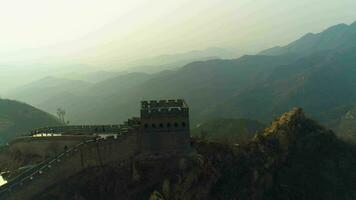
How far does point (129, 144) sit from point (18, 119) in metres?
141

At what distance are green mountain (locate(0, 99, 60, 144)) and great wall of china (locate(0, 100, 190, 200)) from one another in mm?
119016

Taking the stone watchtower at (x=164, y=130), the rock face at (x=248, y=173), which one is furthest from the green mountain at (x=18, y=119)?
the stone watchtower at (x=164, y=130)

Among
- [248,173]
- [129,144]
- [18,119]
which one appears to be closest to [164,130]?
[129,144]

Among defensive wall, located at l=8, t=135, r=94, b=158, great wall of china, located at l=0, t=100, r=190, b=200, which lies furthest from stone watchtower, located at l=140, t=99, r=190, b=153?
defensive wall, located at l=8, t=135, r=94, b=158

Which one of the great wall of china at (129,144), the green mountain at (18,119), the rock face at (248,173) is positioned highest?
the green mountain at (18,119)

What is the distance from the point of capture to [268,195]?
200 ft

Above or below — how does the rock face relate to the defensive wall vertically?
below

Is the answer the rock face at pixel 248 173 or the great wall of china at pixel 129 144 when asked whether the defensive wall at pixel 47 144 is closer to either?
the great wall of china at pixel 129 144

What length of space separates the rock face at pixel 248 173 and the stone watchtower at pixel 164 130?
1472 millimetres

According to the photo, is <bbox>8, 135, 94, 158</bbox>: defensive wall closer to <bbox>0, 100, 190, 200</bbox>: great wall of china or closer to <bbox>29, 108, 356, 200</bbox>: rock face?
<bbox>0, 100, 190, 200</bbox>: great wall of china

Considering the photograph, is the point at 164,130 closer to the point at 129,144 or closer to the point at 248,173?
the point at 129,144

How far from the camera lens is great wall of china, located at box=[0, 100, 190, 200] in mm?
49656

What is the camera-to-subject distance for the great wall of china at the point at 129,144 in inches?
1955

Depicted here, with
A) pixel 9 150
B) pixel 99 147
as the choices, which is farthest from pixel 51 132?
pixel 99 147
